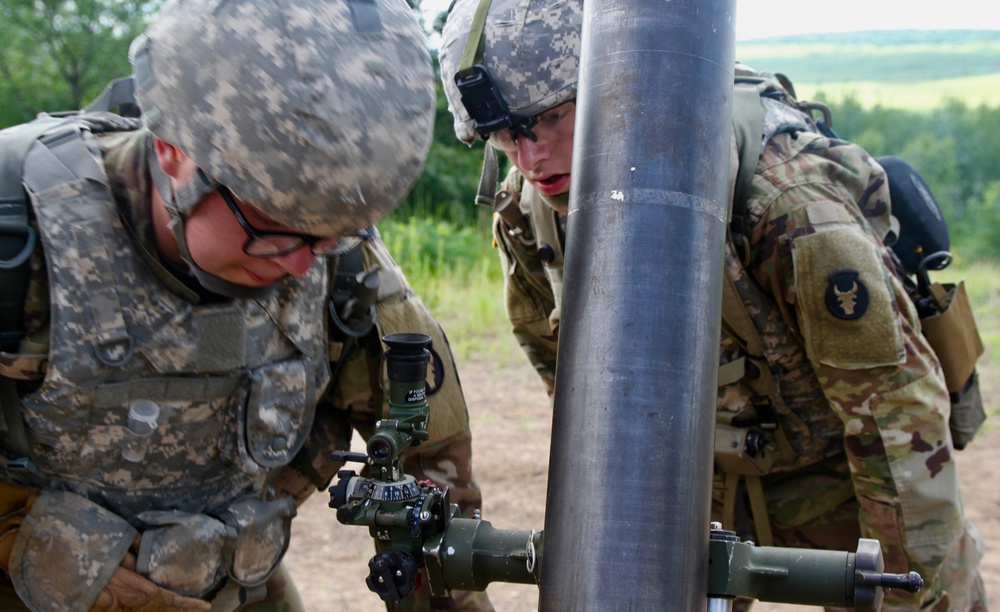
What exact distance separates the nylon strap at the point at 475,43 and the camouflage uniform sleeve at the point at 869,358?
2.55 feet

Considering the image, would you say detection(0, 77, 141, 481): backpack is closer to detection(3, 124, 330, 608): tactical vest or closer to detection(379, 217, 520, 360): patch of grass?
detection(3, 124, 330, 608): tactical vest

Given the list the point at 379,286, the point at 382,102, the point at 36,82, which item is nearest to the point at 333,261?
the point at 379,286

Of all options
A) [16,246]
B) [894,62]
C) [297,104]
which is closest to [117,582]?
[16,246]

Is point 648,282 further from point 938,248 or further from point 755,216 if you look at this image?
point 938,248

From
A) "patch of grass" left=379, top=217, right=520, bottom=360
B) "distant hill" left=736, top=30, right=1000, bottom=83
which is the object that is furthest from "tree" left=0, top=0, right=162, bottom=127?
"distant hill" left=736, top=30, right=1000, bottom=83

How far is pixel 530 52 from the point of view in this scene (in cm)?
267

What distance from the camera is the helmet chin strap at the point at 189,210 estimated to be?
2.03 metres

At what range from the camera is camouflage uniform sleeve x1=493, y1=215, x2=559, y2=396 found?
3.45 metres

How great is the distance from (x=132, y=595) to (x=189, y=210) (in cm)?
90

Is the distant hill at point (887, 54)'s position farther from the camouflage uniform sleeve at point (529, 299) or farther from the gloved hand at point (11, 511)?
the gloved hand at point (11, 511)

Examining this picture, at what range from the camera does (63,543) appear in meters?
2.30

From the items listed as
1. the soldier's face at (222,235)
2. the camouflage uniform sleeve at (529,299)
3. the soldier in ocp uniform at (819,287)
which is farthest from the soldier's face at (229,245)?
the camouflage uniform sleeve at (529,299)

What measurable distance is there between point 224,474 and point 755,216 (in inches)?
56.9

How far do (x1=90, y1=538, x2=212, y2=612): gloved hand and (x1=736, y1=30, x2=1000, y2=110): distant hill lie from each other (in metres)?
36.7
